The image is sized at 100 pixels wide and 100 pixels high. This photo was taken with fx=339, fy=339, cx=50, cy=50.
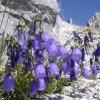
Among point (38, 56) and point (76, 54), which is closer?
point (38, 56)

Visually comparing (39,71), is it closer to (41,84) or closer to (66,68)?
(41,84)

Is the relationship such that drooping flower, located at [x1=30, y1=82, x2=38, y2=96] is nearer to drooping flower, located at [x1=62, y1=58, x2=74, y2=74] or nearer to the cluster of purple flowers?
the cluster of purple flowers

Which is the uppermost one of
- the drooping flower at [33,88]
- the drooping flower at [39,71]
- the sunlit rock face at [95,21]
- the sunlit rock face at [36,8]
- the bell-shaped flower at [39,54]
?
the sunlit rock face at [95,21]

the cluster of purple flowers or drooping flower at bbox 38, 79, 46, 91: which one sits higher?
the cluster of purple flowers

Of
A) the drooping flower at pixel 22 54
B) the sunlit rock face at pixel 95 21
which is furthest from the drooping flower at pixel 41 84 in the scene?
the sunlit rock face at pixel 95 21

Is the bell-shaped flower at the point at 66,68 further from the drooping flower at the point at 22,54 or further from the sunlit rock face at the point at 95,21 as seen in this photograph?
the sunlit rock face at the point at 95,21

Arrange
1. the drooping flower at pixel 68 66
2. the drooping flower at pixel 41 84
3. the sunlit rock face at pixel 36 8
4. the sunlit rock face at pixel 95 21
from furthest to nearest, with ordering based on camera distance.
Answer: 1. the sunlit rock face at pixel 95 21
2. the sunlit rock face at pixel 36 8
3. the drooping flower at pixel 68 66
4. the drooping flower at pixel 41 84

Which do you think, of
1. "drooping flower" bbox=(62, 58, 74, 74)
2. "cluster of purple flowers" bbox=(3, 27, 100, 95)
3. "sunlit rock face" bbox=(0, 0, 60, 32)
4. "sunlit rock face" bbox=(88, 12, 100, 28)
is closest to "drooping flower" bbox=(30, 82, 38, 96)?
"cluster of purple flowers" bbox=(3, 27, 100, 95)

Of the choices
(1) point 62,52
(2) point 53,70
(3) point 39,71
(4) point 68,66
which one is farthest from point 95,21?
(3) point 39,71

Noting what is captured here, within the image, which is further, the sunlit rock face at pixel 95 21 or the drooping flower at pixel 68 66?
the sunlit rock face at pixel 95 21

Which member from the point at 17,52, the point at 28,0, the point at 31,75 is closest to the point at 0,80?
the point at 31,75

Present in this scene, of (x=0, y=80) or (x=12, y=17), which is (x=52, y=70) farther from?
(x=12, y=17)

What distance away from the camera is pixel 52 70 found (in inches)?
103

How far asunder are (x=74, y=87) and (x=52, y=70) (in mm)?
1165
